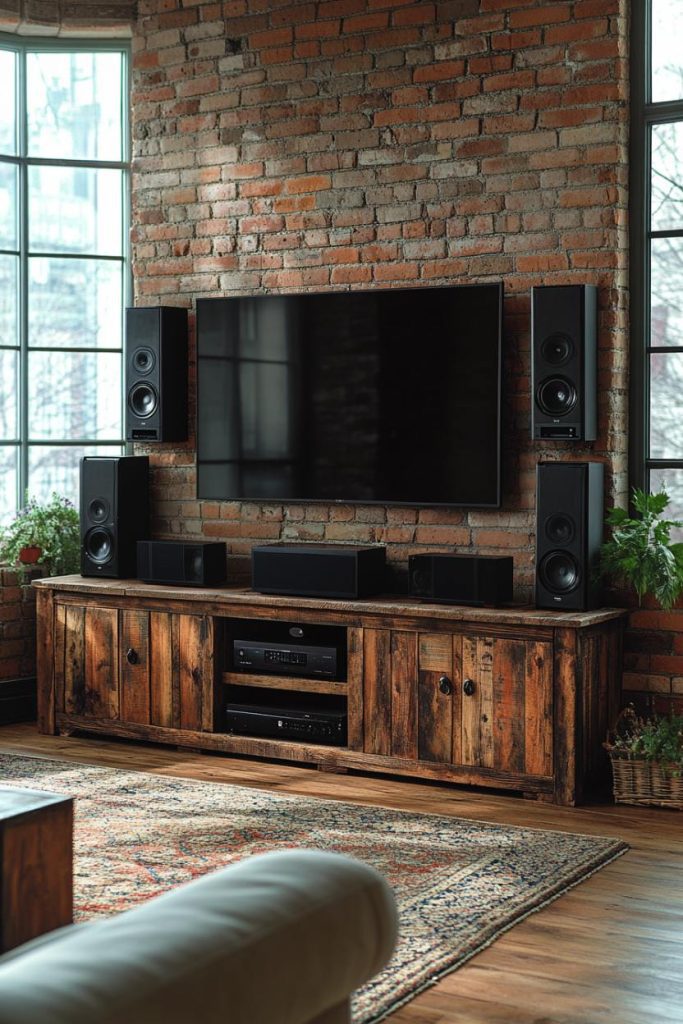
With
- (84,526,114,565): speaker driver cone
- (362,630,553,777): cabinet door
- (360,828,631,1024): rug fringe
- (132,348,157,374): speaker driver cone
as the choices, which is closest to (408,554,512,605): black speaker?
(362,630,553,777): cabinet door

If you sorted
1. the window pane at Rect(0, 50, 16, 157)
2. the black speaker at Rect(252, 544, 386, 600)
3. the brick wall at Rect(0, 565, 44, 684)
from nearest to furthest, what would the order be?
1. the black speaker at Rect(252, 544, 386, 600)
2. the brick wall at Rect(0, 565, 44, 684)
3. the window pane at Rect(0, 50, 16, 157)

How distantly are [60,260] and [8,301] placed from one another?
0.32m

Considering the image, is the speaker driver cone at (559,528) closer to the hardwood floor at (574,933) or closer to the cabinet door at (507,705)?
the cabinet door at (507,705)

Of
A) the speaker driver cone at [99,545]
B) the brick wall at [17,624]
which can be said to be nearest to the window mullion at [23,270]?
the brick wall at [17,624]

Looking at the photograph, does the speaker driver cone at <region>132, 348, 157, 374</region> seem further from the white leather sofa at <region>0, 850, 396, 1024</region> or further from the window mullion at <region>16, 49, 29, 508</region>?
Answer: the white leather sofa at <region>0, 850, 396, 1024</region>

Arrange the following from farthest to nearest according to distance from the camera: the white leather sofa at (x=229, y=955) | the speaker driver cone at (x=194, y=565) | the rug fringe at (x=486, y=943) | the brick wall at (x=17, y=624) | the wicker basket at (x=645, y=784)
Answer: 1. the brick wall at (x=17, y=624)
2. the speaker driver cone at (x=194, y=565)
3. the wicker basket at (x=645, y=784)
4. the rug fringe at (x=486, y=943)
5. the white leather sofa at (x=229, y=955)

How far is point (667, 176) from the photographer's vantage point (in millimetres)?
4973

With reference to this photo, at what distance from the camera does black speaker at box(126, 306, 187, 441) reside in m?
5.83

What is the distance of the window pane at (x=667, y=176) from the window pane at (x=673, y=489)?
938mm

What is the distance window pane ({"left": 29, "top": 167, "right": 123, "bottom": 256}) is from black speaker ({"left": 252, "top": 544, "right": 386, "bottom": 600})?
6.39 feet

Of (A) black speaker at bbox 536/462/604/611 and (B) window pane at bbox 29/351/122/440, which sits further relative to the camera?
(B) window pane at bbox 29/351/122/440

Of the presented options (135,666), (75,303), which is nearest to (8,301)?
(75,303)

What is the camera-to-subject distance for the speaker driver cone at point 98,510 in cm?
581

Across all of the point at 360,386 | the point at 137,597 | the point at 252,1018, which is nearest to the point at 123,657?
the point at 137,597
